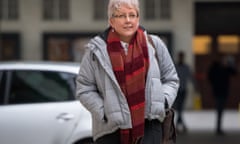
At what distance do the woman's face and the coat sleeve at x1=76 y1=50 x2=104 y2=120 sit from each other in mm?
243

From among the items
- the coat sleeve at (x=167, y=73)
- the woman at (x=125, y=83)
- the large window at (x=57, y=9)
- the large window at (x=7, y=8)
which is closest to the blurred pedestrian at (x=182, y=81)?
the large window at (x=57, y=9)

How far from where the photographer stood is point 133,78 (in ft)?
13.9

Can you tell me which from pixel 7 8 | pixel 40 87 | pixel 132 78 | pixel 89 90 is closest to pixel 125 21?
pixel 132 78

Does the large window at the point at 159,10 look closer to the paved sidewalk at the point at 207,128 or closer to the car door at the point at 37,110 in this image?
the paved sidewalk at the point at 207,128

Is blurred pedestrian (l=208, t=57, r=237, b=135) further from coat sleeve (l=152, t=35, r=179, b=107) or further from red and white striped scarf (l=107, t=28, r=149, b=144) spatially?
red and white striped scarf (l=107, t=28, r=149, b=144)

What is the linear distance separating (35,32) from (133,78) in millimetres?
14508

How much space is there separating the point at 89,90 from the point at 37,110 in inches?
128

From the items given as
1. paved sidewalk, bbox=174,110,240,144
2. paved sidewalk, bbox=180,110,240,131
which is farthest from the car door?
paved sidewalk, bbox=180,110,240,131

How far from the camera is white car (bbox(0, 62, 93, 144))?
7.40m

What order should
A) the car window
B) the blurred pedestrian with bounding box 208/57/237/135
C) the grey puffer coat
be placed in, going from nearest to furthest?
1. the grey puffer coat
2. the car window
3. the blurred pedestrian with bounding box 208/57/237/135

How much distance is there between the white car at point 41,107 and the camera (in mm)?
7402

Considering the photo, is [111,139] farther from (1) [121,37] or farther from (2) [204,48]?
(2) [204,48]

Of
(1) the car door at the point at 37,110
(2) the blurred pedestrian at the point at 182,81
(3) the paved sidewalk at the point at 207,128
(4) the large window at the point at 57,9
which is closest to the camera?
(1) the car door at the point at 37,110

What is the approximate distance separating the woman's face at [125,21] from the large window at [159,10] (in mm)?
14097
